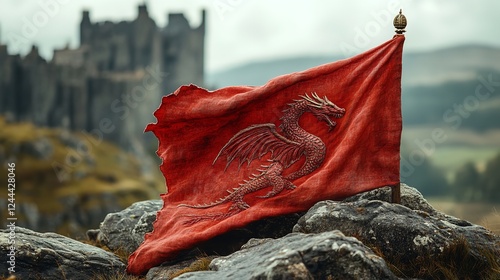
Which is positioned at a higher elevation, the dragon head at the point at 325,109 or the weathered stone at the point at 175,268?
the dragon head at the point at 325,109

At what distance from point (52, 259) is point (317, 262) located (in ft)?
9.48

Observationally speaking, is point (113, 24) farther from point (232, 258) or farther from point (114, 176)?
point (232, 258)

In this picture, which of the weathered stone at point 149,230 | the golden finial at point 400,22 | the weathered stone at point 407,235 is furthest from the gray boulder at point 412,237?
the golden finial at point 400,22

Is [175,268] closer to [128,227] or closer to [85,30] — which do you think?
[128,227]

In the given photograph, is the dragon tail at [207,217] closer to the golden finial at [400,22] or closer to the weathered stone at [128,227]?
the weathered stone at [128,227]

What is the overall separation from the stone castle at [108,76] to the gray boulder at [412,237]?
4343 cm

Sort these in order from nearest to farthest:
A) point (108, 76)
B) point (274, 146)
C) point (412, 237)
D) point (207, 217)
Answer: point (412, 237) → point (207, 217) → point (274, 146) → point (108, 76)

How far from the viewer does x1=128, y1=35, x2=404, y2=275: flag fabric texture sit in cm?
758

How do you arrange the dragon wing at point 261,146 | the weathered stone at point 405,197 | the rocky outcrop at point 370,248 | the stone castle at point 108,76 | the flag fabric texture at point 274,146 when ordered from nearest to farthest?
the rocky outcrop at point 370,248 < the flag fabric texture at point 274,146 < the dragon wing at point 261,146 < the weathered stone at point 405,197 < the stone castle at point 108,76

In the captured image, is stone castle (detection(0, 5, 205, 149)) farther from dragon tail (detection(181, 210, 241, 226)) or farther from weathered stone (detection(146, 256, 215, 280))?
weathered stone (detection(146, 256, 215, 280))

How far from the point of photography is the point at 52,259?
775 centimetres

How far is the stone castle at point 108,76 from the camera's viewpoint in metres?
49.8

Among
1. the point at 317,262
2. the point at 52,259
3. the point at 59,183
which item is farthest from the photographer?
the point at 59,183

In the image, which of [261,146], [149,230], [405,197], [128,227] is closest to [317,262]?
[261,146]
